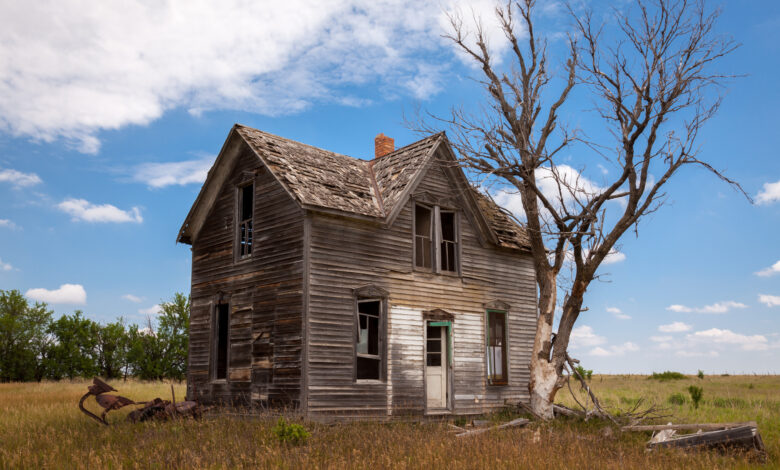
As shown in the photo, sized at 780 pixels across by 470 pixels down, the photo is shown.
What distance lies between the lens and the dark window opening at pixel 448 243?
17469mm

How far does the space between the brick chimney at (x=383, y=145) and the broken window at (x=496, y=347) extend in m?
6.17

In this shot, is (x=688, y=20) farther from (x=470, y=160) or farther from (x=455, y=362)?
(x=455, y=362)

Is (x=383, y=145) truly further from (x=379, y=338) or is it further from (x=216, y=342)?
(x=216, y=342)

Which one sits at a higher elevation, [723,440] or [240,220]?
[240,220]

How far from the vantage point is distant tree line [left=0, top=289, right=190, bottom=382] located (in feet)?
121

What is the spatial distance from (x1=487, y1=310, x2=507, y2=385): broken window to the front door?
168 cm

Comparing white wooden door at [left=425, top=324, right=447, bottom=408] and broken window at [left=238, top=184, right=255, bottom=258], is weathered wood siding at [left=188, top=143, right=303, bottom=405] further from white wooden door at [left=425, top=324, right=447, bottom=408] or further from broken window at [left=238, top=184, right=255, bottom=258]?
white wooden door at [left=425, top=324, right=447, bottom=408]

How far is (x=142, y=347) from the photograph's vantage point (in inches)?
1505

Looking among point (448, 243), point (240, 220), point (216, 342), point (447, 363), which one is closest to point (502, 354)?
point (447, 363)

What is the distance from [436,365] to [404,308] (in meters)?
1.94

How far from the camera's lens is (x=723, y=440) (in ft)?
37.6

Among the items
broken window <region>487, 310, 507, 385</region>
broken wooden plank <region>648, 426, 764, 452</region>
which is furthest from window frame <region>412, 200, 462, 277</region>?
broken wooden plank <region>648, 426, 764, 452</region>

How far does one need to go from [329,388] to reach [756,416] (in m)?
11.7

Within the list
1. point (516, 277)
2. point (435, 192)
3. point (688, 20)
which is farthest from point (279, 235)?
point (688, 20)
